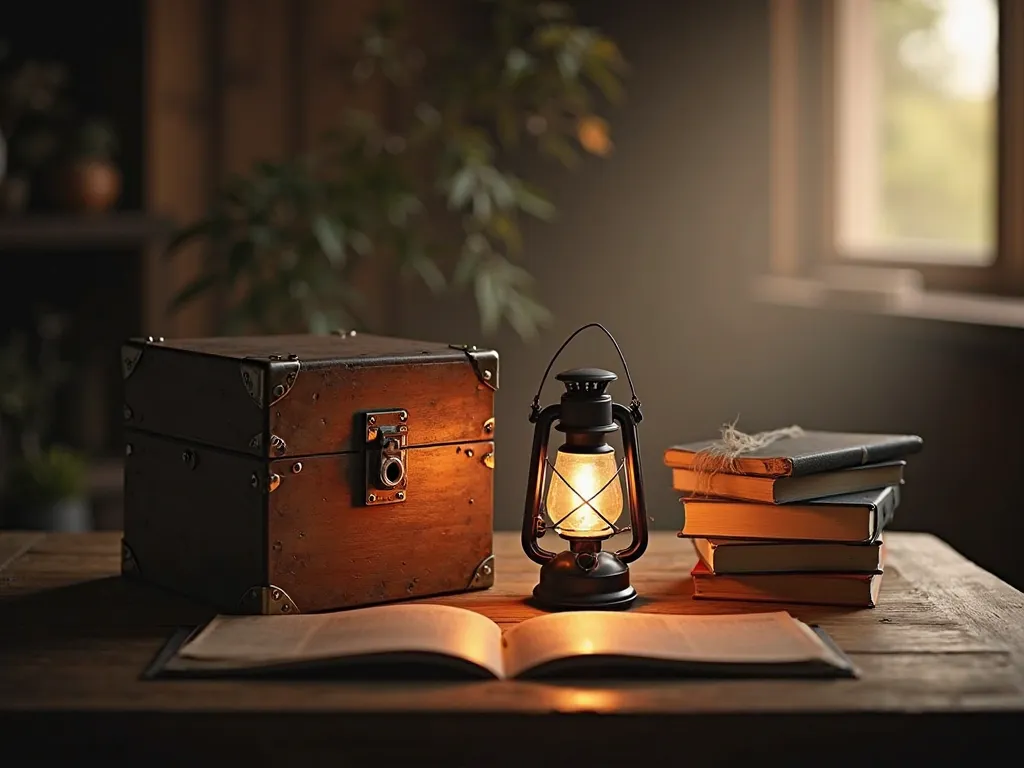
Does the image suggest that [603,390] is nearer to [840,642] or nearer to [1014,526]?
[840,642]

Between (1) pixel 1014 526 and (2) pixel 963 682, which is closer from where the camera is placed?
(2) pixel 963 682

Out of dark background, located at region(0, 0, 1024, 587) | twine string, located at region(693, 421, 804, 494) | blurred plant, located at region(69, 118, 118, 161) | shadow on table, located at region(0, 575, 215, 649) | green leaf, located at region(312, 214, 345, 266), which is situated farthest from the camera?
dark background, located at region(0, 0, 1024, 587)

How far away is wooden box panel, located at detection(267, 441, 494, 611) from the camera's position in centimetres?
138

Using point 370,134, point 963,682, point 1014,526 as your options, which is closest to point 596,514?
point 963,682

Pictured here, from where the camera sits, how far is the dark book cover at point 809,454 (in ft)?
4.62

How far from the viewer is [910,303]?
2615 millimetres

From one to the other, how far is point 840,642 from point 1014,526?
3.38ft

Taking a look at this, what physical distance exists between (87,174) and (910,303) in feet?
5.52

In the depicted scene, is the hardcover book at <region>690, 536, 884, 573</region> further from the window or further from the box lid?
the window

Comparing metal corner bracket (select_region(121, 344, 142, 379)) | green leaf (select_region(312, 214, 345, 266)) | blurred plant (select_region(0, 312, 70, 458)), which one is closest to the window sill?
green leaf (select_region(312, 214, 345, 266))

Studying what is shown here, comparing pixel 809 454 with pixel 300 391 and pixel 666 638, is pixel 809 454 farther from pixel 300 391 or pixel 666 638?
pixel 300 391

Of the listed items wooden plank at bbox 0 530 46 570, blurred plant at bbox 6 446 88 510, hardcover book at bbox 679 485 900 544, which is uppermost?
hardcover book at bbox 679 485 900 544

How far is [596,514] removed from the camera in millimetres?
1377

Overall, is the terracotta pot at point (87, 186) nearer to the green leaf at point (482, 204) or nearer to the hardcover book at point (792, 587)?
the green leaf at point (482, 204)
